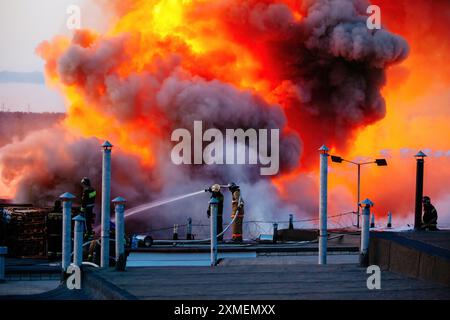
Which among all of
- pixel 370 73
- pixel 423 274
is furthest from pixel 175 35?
pixel 423 274

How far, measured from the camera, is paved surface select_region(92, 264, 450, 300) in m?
8.37

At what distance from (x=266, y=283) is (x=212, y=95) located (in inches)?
1129

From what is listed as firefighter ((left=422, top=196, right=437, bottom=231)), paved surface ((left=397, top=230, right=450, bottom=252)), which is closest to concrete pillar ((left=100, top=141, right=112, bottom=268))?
paved surface ((left=397, top=230, right=450, bottom=252))

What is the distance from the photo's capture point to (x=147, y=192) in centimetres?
3762

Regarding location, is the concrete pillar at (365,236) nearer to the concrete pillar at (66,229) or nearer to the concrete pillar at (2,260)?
the concrete pillar at (66,229)

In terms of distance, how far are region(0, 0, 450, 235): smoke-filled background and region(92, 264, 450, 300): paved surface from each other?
25672mm

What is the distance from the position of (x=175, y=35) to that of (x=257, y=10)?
12.1ft

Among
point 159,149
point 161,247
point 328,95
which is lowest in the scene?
point 161,247

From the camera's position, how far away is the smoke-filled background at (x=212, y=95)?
121 ft

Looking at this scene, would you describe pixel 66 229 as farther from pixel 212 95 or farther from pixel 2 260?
pixel 212 95

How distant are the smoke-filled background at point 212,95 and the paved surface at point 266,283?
25672mm

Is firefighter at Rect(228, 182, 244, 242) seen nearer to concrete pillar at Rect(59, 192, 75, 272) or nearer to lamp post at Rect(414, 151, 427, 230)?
lamp post at Rect(414, 151, 427, 230)

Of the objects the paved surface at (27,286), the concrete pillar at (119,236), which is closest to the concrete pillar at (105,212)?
the concrete pillar at (119,236)
